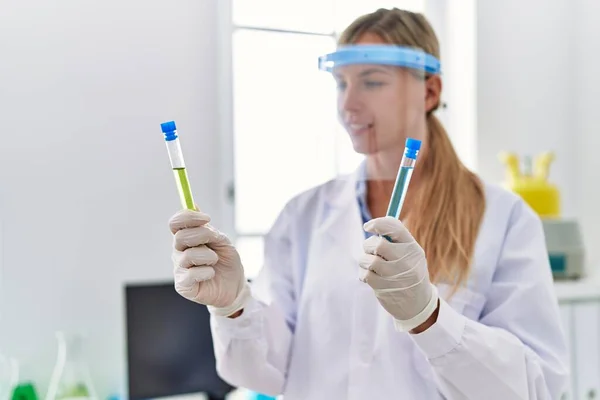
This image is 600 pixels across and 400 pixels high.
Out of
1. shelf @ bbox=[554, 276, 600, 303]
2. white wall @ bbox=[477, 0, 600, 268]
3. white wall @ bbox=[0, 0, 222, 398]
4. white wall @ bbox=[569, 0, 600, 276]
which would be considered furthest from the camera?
shelf @ bbox=[554, 276, 600, 303]

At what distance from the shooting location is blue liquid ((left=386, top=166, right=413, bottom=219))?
1.94 ft

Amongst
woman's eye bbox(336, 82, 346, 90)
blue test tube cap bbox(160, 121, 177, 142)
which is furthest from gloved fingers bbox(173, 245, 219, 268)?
woman's eye bbox(336, 82, 346, 90)

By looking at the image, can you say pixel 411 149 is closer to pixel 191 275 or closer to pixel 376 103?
pixel 376 103

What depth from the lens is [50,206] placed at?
2.55 feet

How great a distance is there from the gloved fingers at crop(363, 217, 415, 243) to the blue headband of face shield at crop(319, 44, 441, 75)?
17 centimetres

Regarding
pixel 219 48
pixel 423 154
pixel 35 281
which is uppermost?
pixel 219 48

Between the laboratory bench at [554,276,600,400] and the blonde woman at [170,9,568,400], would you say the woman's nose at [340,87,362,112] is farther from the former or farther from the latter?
the laboratory bench at [554,276,600,400]

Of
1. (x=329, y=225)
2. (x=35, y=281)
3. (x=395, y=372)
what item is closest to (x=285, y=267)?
(x=329, y=225)

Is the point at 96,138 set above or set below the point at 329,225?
above

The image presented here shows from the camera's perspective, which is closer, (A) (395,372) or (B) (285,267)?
(A) (395,372)

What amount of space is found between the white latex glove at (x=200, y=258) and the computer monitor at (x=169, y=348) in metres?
0.65

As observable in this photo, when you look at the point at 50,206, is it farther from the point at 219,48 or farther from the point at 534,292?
the point at 534,292

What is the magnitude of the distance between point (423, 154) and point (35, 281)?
0.46m

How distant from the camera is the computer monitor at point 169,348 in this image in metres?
1.29
